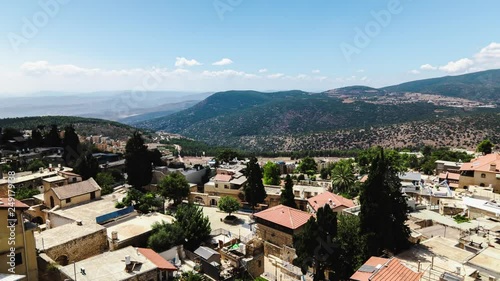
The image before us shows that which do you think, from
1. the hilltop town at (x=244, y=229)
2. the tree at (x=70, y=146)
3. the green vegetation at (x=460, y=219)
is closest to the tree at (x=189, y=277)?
the hilltop town at (x=244, y=229)

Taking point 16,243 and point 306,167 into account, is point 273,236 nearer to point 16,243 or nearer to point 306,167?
point 16,243

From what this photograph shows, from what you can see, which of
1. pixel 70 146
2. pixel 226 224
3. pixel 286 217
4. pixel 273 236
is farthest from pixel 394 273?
pixel 70 146

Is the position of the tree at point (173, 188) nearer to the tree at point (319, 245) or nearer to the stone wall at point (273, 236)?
the stone wall at point (273, 236)

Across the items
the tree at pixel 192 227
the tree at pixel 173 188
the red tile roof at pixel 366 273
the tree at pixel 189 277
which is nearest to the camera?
the red tile roof at pixel 366 273

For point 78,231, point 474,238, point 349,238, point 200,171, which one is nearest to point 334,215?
point 349,238

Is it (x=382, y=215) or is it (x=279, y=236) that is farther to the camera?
(x=279, y=236)

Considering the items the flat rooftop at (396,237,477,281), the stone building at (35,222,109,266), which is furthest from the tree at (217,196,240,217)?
the flat rooftop at (396,237,477,281)

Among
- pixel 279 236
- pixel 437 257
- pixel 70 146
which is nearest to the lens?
pixel 437 257
